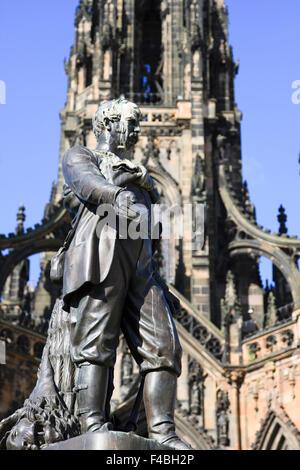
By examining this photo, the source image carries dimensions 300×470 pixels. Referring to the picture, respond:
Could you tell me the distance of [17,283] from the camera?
32719 millimetres

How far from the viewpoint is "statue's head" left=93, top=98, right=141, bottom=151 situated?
19.1 feet

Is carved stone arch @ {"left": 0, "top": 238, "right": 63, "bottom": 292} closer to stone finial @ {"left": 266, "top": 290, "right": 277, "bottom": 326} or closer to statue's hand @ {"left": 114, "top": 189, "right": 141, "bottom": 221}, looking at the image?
stone finial @ {"left": 266, "top": 290, "right": 277, "bottom": 326}

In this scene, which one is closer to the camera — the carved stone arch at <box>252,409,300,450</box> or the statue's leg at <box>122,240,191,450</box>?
the statue's leg at <box>122,240,191,450</box>

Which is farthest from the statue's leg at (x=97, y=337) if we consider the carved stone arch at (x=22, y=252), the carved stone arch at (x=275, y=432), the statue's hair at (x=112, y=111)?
the carved stone arch at (x=22, y=252)

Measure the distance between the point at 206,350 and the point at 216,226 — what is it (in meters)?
5.95

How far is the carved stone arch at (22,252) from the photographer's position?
84.9 feet

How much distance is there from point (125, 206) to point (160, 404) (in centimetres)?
121

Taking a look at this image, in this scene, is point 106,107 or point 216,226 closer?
point 106,107

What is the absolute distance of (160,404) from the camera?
202 inches

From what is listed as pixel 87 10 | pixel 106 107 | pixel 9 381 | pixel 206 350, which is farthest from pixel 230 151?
pixel 106 107

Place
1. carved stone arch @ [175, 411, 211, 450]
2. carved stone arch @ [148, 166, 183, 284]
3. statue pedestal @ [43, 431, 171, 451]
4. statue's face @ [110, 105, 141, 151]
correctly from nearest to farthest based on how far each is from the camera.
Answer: statue pedestal @ [43, 431, 171, 451]
statue's face @ [110, 105, 141, 151]
carved stone arch @ [175, 411, 211, 450]
carved stone arch @ [148, 166, 183, 284]

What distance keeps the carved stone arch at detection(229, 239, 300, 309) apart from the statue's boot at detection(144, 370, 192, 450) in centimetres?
1871

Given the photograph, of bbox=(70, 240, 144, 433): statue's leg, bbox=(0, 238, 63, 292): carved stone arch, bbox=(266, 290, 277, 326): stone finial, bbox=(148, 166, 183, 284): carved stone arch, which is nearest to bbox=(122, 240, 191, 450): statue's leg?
bbox=(70, 240, 144, 433): statue's leg
